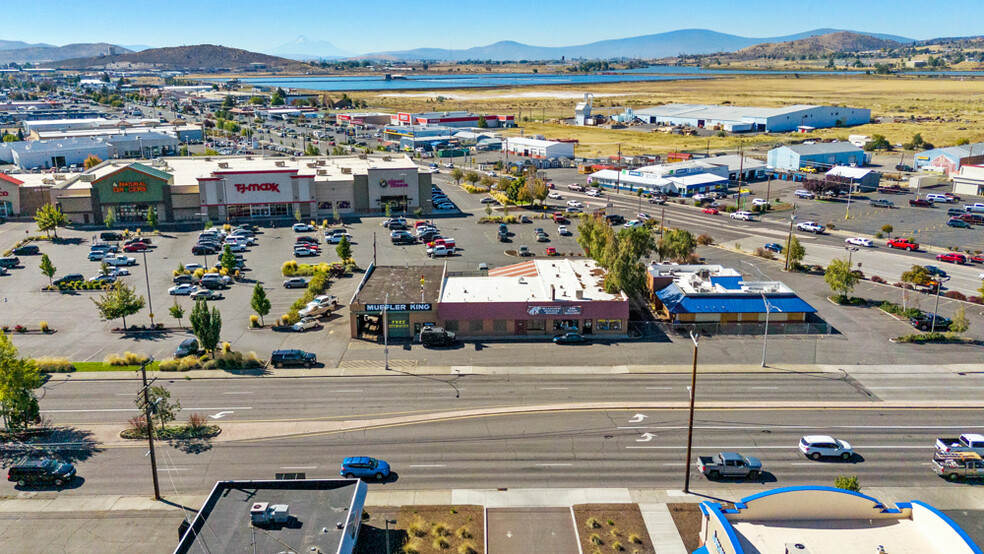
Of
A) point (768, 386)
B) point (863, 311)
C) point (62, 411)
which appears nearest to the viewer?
point (62, 411)

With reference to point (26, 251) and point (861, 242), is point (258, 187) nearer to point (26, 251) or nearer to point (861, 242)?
point (26, 251)

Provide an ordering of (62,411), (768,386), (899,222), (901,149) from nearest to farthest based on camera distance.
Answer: (62,411)
(768,386)
(899,222)
(901,149)

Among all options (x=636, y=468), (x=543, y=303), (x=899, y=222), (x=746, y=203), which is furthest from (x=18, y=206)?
(x=899, y=222)

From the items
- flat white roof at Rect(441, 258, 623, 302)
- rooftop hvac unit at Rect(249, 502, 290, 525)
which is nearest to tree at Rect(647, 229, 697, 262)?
flat white roof at Rect(441, 258, 623, 302)

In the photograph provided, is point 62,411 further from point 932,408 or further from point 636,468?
point 932,408

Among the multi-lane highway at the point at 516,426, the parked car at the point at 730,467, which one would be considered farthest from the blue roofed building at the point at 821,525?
the multi-lane highway at the point at 516,426

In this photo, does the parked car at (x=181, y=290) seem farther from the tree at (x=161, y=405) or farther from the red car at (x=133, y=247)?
the tree at (x=161, y=405)

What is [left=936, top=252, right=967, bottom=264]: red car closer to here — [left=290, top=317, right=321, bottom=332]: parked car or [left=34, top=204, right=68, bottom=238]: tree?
[left=290, top=317, right=321, bottom=332]: parked car

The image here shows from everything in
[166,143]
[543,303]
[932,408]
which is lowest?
[932,408]
